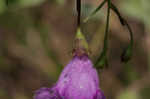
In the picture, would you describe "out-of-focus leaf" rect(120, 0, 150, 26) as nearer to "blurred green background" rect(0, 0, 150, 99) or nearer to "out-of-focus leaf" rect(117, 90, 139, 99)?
"blurred green background" rect(0, 0, 150, 99)

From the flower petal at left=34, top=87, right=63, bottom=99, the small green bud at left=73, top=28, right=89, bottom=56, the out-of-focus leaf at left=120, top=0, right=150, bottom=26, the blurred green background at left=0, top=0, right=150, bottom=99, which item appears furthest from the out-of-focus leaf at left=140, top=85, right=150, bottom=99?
the flower petal at left=34, top=87, right=63, bottom=99

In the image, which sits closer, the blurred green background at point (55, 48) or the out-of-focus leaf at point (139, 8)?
the out-of-focus leaf at point (139, 8)

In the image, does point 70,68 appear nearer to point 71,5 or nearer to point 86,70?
point 86,70

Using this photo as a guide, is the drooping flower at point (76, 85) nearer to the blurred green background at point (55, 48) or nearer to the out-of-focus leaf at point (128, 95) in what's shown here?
the blurred green background at point (55, 48)

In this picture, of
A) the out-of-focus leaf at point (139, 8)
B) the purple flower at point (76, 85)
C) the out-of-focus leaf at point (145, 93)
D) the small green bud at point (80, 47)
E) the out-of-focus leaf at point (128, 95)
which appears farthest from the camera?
the out-of-focus leaf at point (145, 93)

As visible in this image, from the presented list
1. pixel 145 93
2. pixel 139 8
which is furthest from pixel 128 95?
pixel 139 8

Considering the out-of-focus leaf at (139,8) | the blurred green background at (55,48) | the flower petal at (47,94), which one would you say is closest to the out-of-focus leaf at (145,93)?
the blurred green background at (55,48)

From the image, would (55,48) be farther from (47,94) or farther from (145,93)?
(47,94)

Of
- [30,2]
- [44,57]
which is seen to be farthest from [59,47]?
[30,2]
